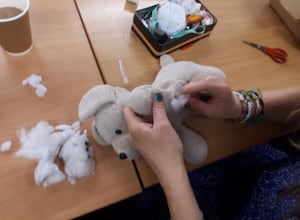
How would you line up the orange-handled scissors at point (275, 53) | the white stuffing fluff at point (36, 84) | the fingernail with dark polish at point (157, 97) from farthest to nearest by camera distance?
the orange-handled scissors at point (275, 53) < the white stuffing fluff at point (36, 84) < the fingernail with dark polish at point (157, 97)

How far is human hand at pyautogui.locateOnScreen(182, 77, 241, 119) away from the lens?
594 millimetres

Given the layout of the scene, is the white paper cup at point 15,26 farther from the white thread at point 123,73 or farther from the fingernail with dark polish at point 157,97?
the fingernail with dark polish at point 157,97

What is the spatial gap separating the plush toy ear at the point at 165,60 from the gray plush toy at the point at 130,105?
0.34 ft

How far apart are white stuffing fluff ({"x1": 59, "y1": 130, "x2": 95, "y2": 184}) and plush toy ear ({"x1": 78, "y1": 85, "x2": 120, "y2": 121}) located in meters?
0.06

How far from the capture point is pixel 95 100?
1.94 ft

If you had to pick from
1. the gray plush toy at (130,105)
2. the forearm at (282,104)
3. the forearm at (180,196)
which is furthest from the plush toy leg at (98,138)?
the forearm at (282,104)

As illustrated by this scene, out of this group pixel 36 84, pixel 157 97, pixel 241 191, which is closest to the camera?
pixel 157 97

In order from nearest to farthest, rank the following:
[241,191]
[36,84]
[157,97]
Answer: [157,97], [36,84], [241,191]

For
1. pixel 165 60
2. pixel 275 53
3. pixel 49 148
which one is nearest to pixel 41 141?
pixel 49 148

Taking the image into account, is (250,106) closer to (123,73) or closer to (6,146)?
(123,73)

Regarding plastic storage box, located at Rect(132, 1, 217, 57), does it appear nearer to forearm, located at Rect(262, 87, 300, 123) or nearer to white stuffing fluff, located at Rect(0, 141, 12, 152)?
forearm, located at Rect(262, 87, 300, 123)

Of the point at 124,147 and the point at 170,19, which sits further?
the point at 170,19

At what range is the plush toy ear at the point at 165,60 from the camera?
2.45 feet

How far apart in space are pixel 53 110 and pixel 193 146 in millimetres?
317
